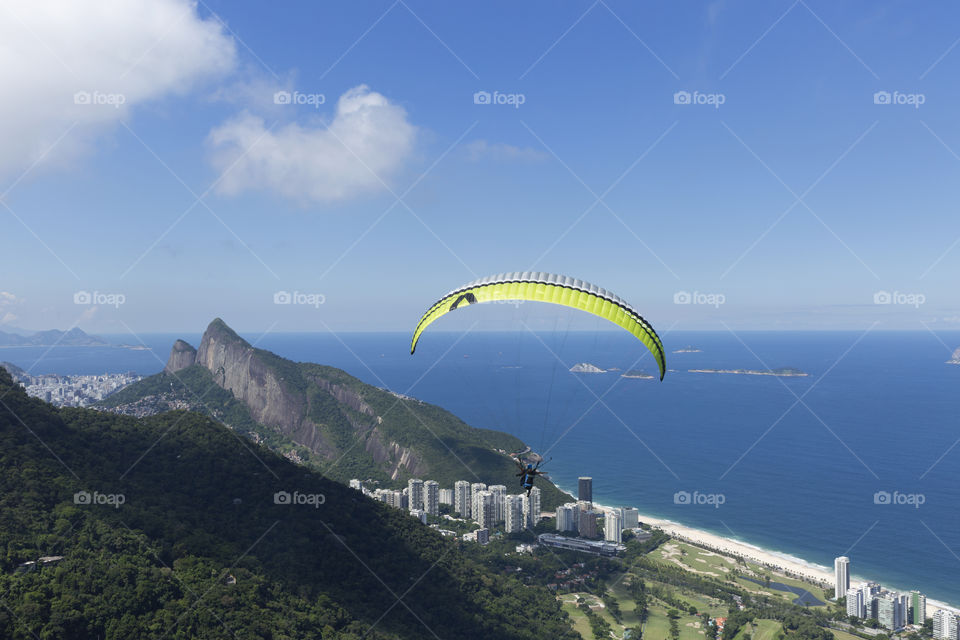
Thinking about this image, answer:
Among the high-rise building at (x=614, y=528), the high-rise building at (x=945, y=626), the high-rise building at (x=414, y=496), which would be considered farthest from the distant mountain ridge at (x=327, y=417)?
the high-rise building at (x=945, y=626)

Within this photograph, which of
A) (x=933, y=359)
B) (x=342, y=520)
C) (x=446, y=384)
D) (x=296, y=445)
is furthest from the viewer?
(x=933, y=359)

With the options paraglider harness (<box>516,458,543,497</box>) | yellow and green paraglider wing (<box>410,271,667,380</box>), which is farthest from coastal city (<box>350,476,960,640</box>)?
yellow and green paraglider wing (<box>410,271,667,380</box>)

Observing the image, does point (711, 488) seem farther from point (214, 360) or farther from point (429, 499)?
point (214, 360)

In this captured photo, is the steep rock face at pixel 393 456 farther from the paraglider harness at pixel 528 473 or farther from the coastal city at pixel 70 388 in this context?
the coastal city at pixel 70 388

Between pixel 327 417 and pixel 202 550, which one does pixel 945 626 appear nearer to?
pixel 202 550

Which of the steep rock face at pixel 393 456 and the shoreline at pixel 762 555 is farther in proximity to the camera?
the steep rock face at pixel 393 456

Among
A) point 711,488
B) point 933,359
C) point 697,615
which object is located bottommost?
point 697,615

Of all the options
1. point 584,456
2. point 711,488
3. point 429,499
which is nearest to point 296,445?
point 429,499
